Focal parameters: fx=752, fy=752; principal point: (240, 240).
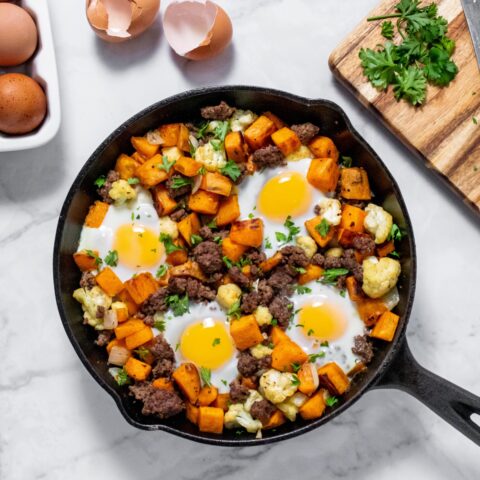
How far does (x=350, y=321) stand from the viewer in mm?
3293

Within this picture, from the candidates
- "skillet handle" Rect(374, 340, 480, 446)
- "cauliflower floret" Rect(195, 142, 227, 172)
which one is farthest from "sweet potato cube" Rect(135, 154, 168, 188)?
"skillet handle" Rect(374, 340, 480, 446)

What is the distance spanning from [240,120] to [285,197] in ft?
1.34

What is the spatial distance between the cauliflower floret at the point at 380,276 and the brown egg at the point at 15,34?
1.81 meters

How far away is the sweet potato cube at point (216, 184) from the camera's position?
3.23 metres

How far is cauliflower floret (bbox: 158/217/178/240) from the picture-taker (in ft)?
10.8

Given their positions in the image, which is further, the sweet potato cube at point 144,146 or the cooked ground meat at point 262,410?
the sweet potato cube at point 144,146

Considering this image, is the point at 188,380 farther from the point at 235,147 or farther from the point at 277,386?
the point at 235,147

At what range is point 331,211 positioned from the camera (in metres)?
3.24

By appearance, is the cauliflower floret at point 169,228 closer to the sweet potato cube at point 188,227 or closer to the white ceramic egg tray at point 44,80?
the sweet potato cube at point 188,227

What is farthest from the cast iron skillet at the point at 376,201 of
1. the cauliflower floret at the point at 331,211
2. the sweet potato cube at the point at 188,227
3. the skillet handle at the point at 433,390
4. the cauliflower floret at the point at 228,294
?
the cauliflower floret at the point at 228,294

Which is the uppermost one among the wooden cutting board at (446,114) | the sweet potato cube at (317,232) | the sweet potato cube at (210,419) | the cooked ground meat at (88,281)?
the wooden cutting board at (446,114)

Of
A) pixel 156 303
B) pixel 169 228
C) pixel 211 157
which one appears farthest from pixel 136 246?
pixel 211 157

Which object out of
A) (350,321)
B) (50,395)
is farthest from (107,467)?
(350,321)

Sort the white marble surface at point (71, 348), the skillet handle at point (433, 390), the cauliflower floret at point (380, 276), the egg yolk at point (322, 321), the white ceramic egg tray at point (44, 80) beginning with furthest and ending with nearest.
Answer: the white marble surface at point (71, 348) < the white ceramic egg tray at point (44, 80) < the egg yolk at point (322, 321) < the cauliflower floret at point (380, 276) < the skillet handle at point (433, 390)
